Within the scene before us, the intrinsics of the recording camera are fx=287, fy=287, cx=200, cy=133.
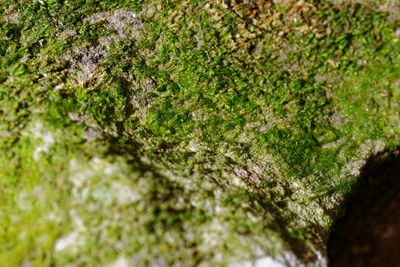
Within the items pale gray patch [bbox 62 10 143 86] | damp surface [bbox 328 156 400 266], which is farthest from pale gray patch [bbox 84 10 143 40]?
damp surface [bbox 328 156 400 266]

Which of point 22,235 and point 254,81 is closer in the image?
point 22,235

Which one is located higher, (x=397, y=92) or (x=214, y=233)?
(x=214, y=233)

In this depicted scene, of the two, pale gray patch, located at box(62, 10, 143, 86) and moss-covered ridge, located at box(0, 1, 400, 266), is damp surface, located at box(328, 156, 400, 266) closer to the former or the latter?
moss-covered ridge, located at box(0, 1, 400, 266)

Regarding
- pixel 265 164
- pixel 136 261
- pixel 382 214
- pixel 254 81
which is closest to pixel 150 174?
pixel 136 261

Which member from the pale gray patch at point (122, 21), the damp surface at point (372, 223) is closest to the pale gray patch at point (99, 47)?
the pale gray patch at point (122, 21)

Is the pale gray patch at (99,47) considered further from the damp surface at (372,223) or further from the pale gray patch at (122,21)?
the damp surface at (372,223)

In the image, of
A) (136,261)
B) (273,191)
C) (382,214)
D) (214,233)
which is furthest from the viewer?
(382,214)

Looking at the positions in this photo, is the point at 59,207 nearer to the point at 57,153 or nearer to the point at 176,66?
the point at 57,153

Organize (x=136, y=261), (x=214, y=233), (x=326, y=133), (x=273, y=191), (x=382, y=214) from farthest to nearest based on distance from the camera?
(x=382, y=214) < (x=326, y=133) < (x=273, y=191) < (x=214, y=233) < (x=136, y=261)
